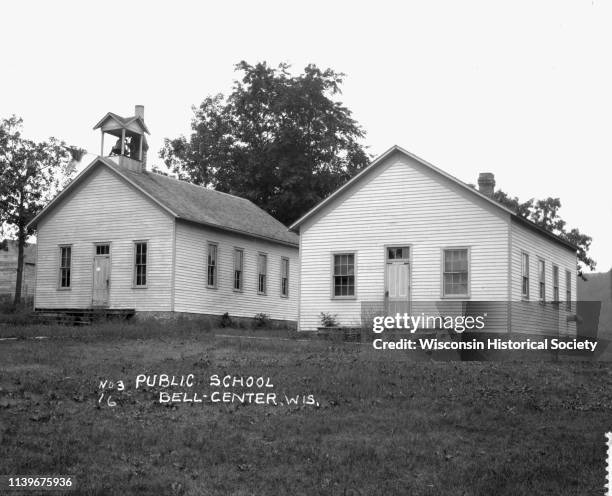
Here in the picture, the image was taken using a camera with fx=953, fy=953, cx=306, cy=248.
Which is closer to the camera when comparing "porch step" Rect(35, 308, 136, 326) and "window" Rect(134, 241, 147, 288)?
"porch step" Rect(35, 308, 136, 326)

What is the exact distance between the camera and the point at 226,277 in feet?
128

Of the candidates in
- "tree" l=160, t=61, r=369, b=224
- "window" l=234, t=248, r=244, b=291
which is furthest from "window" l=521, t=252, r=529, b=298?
"tree" l=160, t=61, r=369, b=224

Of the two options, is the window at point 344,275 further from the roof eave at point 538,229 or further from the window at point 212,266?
the window at point 212,266

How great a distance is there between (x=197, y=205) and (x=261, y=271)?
448cm

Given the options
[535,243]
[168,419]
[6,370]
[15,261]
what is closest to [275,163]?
[15,261]

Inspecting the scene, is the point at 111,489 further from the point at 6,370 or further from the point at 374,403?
the point at 6,370

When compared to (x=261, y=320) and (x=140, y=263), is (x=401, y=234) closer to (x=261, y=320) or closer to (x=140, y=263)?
(x=140, y=263)

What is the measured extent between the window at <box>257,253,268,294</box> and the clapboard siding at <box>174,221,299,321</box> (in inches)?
8.9

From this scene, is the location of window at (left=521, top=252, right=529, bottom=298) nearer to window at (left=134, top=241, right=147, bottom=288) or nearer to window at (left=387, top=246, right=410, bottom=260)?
window at (left=387, top=246, right=410, bottom=260)

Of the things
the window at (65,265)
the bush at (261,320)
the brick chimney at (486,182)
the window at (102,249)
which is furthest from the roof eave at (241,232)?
the brick chimney at (486,182)

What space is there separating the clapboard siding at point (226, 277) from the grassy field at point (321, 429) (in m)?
15.8

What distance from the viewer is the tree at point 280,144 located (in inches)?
2223

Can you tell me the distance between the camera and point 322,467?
11.6 m

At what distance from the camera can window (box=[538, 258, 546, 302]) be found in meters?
33.1
